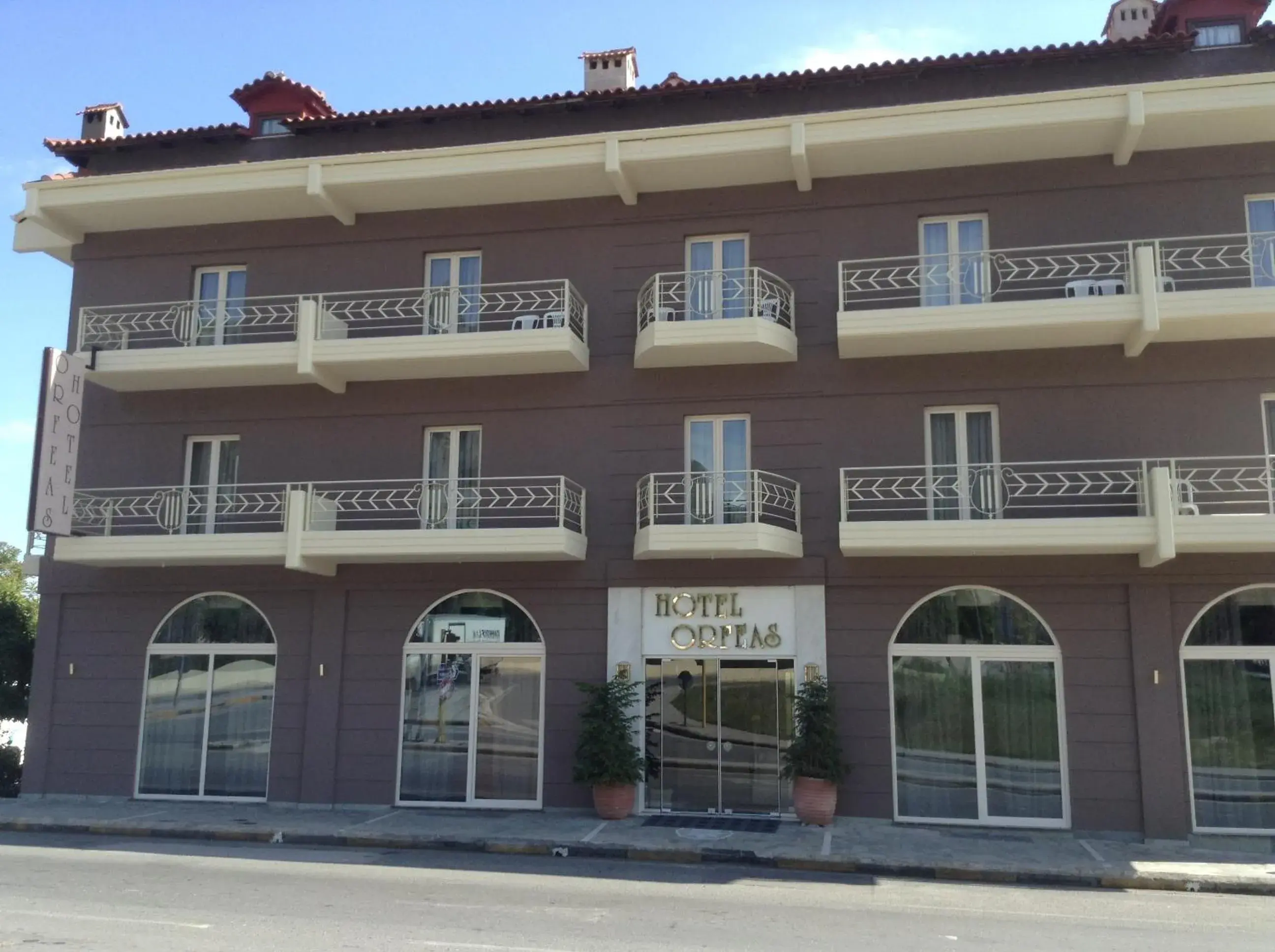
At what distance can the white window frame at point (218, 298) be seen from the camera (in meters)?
17.4

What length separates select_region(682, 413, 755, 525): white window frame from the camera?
49.7ft

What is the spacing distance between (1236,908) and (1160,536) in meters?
4.47

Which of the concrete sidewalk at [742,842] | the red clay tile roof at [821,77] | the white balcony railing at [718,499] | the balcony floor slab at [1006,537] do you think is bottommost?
the concrete sidewalk at [742,842]

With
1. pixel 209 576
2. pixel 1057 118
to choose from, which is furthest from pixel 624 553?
pixel 1057 118

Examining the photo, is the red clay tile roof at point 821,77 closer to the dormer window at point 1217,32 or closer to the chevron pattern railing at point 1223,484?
the dormer window at point 1217,32

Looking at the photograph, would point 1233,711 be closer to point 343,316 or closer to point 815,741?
point 815,741

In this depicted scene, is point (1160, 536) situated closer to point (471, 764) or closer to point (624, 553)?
point (624, 553)

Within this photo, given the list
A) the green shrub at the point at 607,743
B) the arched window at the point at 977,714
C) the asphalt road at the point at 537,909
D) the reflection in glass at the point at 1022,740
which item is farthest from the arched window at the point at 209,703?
the reflection in glass at the point at 1022,740

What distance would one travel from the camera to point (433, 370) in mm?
16281

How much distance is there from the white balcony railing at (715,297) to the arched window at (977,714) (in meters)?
4.78

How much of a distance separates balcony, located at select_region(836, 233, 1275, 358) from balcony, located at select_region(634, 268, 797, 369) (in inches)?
38.2

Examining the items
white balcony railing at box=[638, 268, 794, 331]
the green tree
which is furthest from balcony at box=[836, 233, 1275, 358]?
the green tree

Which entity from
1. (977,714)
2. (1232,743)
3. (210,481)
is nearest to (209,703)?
(210,481)

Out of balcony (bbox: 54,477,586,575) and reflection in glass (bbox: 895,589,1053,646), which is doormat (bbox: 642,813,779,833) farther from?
balcony (bbox: 54,477,586,575)
